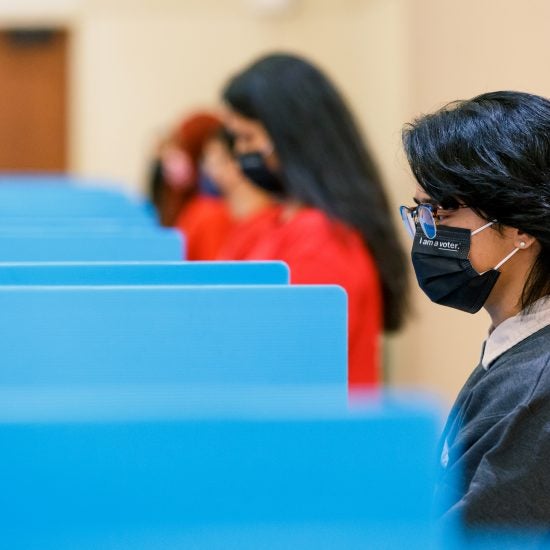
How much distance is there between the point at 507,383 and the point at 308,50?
5549 millimetres

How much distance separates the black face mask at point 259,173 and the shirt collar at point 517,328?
1136 mm

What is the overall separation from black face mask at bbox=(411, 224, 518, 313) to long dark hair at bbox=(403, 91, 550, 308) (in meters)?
0.04

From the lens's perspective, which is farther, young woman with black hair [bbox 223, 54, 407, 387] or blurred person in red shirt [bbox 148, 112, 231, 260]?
blurred person in red shirt [bbox 148, 112, 231, 260]

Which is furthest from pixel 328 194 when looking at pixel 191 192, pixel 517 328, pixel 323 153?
pixel 191 192

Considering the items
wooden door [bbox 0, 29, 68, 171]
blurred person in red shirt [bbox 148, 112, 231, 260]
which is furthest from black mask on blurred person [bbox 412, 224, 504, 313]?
wooden door [bbox 0, 29, 68, 171]

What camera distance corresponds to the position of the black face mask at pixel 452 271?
1.14 m

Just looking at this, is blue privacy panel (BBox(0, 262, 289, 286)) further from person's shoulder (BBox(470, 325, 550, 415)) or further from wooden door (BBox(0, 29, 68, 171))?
wooden door (BBox(0, 29, 68, 171))

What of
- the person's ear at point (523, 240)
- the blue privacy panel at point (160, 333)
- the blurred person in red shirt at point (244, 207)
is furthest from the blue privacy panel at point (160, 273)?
the blurred person in red shirt at point (244, 207)

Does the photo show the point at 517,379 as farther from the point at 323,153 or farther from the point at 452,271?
the point at 323,153

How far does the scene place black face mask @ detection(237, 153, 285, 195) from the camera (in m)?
2.17

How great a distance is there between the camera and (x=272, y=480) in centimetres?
60

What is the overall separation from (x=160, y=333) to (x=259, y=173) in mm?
1308

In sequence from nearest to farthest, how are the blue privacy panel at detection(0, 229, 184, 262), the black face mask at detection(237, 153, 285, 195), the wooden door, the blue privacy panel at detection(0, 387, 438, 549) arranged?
the blue privacy panel at detection(0, 387, 438, 549)
the blue privacy panel at detection(0, 229, 184, 262)
the black face mask at detection(237, 153, 285, 195)
the wooden door

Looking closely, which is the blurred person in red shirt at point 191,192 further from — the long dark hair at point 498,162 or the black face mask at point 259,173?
the long dark hair at point 498,162
